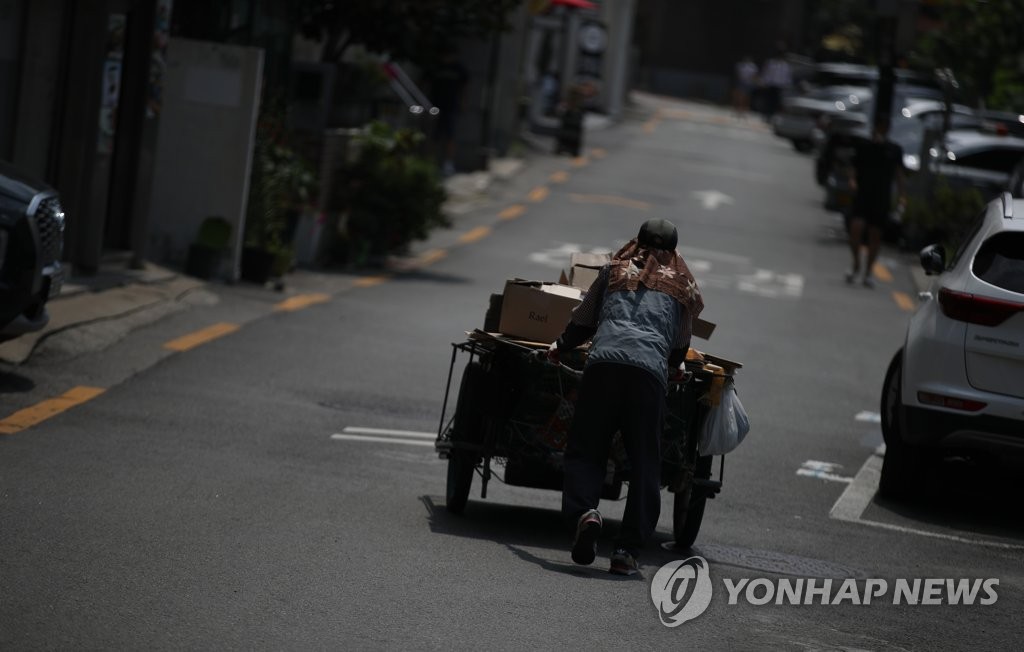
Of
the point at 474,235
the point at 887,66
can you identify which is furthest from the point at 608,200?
the point at 474,235

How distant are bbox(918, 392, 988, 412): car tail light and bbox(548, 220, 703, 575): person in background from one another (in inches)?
101

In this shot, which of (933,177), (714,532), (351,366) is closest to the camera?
(714,532)

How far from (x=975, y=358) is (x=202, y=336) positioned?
21.3ft

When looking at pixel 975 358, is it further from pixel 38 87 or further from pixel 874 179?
pixel 874 179

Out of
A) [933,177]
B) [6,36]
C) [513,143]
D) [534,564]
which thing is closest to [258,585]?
[534,564]

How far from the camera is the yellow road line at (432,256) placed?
21.8 meters

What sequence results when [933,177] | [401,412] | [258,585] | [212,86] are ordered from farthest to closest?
[933,177] → [212,86] → [401,412] → [258,585]

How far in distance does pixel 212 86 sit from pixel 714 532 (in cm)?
970

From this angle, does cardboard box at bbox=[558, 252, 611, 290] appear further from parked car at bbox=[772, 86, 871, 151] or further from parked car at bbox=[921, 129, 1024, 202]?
parked car at bbox=[772, 86, 871, 151]

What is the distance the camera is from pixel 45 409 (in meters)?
10.6

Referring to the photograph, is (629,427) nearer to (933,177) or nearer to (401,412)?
(401,412)

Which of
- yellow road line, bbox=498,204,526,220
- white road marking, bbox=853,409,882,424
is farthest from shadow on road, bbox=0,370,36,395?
yellow road line, bbox=498,204,526,220

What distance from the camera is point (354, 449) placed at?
1055cm

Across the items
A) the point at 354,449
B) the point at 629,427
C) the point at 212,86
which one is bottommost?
the point at 354,449
